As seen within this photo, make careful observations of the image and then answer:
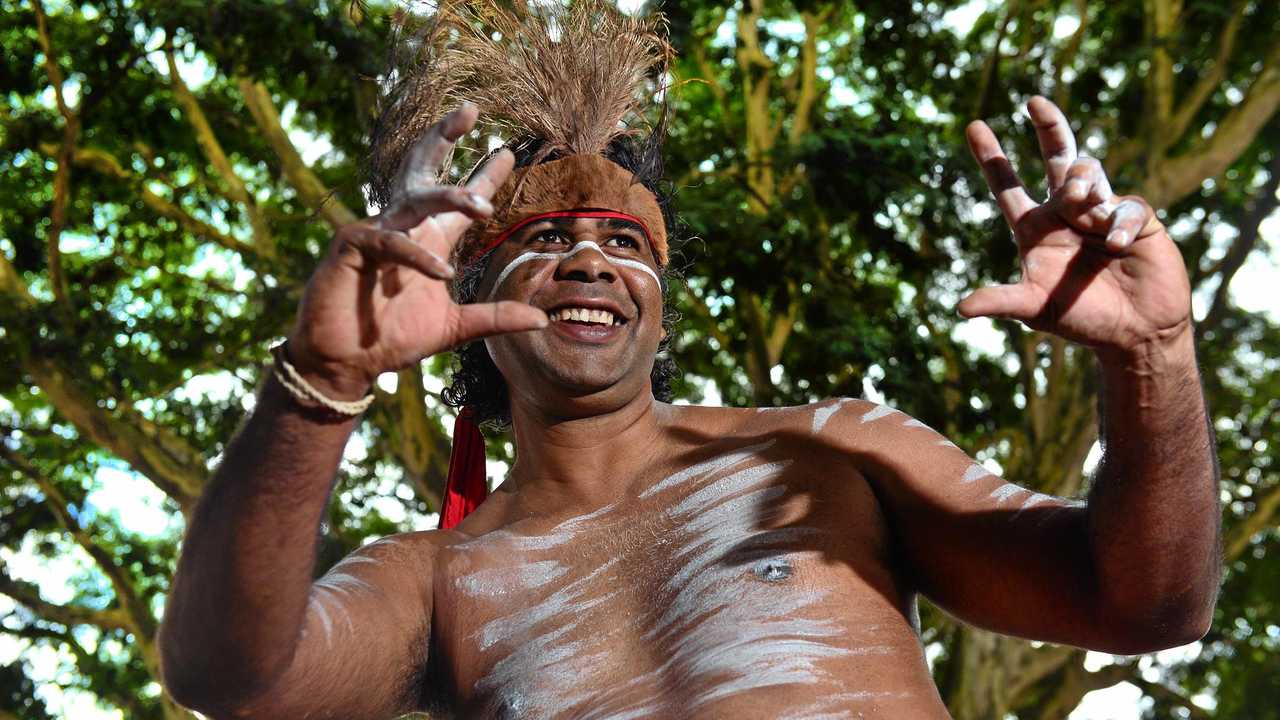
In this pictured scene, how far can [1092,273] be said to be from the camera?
7.16ft

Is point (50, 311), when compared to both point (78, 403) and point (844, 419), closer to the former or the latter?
point (78, 403)

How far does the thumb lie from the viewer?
212 cm

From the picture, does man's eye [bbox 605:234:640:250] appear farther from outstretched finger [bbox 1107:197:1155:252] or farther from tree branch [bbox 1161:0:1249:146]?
tree branch [bbox 1161:0:1249:146]

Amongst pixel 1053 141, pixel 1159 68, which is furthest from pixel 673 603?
pixel 1159 68

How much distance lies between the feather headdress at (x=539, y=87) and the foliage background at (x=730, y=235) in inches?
161

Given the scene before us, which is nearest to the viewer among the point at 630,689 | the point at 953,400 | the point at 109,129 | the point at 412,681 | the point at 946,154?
the point at 630,689

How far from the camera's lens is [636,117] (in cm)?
339

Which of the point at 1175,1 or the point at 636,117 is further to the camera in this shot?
the point at 1175,1

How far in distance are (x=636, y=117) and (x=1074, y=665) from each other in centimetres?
740

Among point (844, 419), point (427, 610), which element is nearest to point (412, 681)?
point (427, 610)

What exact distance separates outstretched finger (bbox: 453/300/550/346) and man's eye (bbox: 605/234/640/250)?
0.87 meters

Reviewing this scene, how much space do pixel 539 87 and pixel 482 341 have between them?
62cm

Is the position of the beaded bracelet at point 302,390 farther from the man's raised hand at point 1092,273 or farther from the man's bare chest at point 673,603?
the man's raised hand at point 1092,273

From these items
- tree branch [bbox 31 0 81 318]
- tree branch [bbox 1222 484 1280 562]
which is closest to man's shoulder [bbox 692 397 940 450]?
tree branch [bbox 31 0 81 318]
